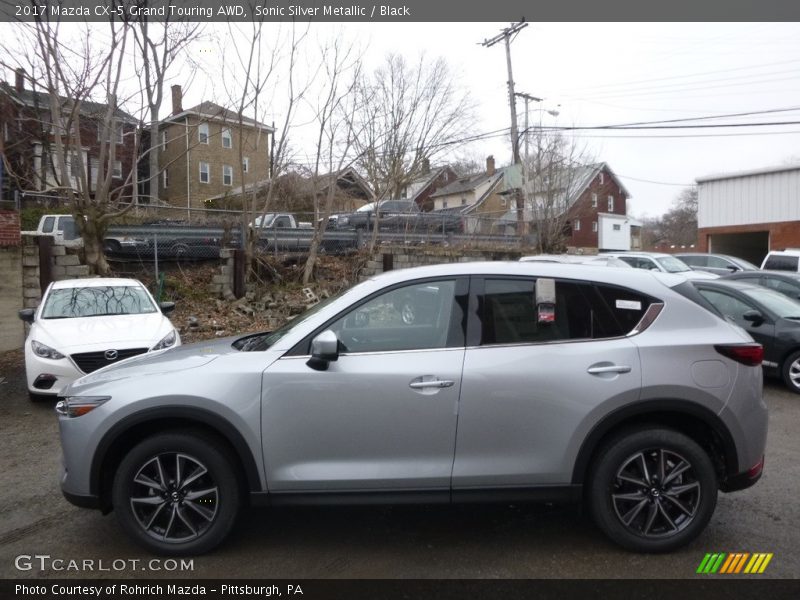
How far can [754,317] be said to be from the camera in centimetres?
845

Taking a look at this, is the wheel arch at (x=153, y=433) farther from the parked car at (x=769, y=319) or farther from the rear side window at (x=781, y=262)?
the rear side window at (x=781, y=262)

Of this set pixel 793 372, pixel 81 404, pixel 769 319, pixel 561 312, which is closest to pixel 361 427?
pixel 561 312

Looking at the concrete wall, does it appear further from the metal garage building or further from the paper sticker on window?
→ the metal garage building

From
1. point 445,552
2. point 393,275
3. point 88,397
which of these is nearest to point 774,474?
point 445,552

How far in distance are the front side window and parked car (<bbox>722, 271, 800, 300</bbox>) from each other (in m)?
10.4

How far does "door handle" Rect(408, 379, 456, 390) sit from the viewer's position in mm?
3508

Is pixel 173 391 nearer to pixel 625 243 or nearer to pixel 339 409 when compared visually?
pixel 339 409

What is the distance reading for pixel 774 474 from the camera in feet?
16.4

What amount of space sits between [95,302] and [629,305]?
7.55 m

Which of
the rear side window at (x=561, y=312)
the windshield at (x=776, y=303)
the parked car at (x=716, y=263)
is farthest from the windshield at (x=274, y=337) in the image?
the parked car at (x=716, y=263)

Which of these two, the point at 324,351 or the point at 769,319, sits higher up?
the point at 324,351

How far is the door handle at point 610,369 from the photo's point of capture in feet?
11.6

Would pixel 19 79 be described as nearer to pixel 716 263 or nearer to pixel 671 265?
pixel 671 265

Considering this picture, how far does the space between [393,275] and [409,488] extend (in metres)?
1.31
